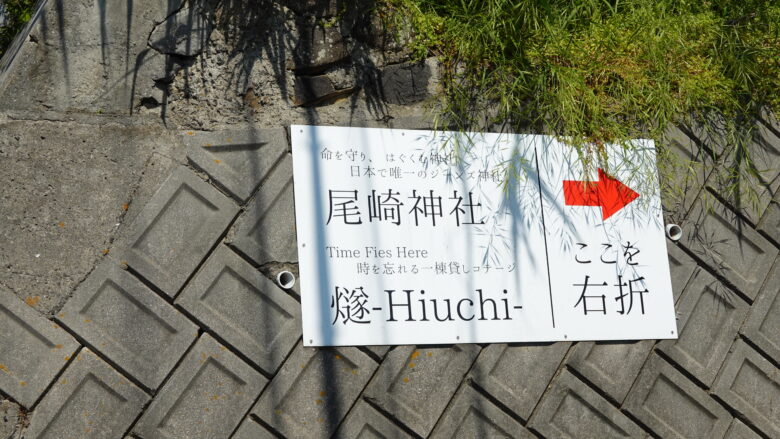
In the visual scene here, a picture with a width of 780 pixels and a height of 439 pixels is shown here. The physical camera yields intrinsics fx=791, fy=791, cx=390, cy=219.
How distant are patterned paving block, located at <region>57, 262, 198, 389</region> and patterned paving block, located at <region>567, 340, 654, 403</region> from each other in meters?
1.25

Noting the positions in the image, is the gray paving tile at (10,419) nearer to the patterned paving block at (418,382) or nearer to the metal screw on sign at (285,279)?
the metal screw on sign at (285,279)

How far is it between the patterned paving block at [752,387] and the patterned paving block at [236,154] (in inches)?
68.1

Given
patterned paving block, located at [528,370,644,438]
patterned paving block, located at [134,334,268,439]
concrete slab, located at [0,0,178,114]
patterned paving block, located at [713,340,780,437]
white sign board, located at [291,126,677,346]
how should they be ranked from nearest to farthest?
patterned paving block, located at [134,334,268,439]
concrete slab, located at [0,0,178,114]
white sign board, located at [291,126,677,346]
patterned paving block, located at [528,370,644,438]
patterned paving block, located at [713,340,780,437]

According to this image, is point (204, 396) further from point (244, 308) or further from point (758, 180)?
point (758, 180)

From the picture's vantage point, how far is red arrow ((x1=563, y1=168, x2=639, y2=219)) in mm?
2721

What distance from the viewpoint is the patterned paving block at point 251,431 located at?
2.27m

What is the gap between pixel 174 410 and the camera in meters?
2.23

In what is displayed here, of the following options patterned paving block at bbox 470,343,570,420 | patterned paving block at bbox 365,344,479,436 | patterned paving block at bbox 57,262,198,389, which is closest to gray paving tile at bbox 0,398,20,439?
patterned paving block at bbox 57,262,198,389

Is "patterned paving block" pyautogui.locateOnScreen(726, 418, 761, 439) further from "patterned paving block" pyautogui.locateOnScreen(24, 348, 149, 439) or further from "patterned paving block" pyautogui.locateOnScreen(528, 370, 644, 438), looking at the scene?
"patterned paving block" pyautogui.locateOnScreen(24, 348, 149, 439)

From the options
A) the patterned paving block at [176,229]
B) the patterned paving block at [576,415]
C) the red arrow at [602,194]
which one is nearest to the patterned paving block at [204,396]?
the patterned paving block at [176,229]

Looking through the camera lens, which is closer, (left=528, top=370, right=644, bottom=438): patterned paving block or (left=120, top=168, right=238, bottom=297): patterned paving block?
(left=120, top=168, right=238, bottom=297): patterned paving block

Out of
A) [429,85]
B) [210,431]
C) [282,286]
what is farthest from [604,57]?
[210,431]

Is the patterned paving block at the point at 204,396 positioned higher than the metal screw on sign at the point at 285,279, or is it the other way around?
the metal screw on sign at the point at 285,279

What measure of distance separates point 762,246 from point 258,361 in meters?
1.92
